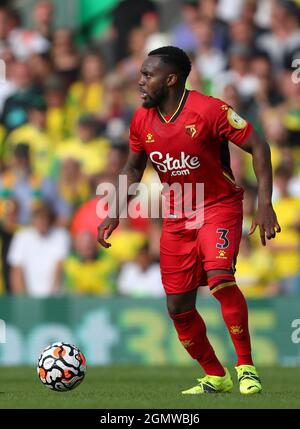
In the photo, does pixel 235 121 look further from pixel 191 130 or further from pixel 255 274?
pixel 255 274

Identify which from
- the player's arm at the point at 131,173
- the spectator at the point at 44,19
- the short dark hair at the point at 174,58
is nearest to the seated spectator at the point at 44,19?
the spectator at the point at 44,19

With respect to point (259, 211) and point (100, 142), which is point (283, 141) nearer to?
point (100, 142)

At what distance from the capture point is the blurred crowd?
1367 cm

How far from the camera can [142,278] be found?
13711 mm

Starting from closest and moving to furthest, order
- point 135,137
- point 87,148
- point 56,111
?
point 135,137, point 87,148, point 56,111

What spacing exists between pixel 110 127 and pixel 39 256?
2.22m

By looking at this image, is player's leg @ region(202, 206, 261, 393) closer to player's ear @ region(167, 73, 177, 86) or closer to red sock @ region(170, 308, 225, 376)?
red sock @ region(170, 308, 225, 376)

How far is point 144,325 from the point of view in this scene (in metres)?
13.0

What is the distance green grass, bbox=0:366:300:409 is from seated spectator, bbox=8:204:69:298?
2333 mm

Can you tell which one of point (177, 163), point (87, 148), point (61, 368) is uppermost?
point (87, 148)

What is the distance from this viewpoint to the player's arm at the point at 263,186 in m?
7.79

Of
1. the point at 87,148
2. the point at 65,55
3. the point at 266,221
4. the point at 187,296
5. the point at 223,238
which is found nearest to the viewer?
the point at 266,221

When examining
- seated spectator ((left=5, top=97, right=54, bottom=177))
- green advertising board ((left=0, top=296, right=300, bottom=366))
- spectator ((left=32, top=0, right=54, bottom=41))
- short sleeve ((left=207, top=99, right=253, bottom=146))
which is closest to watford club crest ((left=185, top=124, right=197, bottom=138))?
short sleeve ((left=207, top=99, right=253, bottom=146))

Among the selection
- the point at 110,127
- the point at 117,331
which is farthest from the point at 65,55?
the point at 117,331
